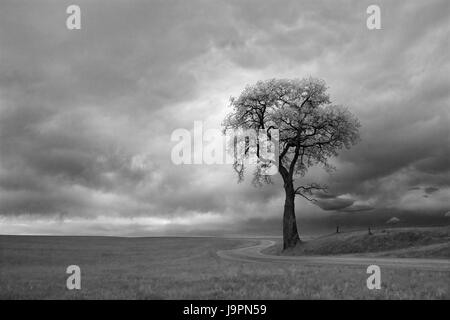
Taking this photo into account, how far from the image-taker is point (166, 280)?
15320mm

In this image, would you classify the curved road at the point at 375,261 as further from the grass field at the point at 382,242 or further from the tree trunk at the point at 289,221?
the tree trunk at the point at 289,221

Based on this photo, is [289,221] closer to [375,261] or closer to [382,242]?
[382,242]

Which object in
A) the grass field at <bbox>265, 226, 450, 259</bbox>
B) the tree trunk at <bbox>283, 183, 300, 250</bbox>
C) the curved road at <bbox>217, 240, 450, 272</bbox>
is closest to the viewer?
the curved road at <bbox>217, 240, 450, 272</bbox>

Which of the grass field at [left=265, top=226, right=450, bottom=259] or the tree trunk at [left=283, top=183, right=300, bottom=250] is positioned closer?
the grass field at [left=265, top=226, right=450, bottom=259]

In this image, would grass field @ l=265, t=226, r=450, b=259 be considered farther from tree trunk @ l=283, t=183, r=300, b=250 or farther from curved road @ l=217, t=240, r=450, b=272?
curved road @ l=217, t=240, r=450, b=272

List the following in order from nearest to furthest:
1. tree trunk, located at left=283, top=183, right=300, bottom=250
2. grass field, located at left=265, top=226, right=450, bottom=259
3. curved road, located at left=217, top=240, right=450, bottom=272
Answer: curved road, located at left=217, top=240, right=450, bottom=272
grass field, located at left=265, top=226, right=450, bottom=259
tree trunk, located at left=283, top=183, right=300, bottom=250

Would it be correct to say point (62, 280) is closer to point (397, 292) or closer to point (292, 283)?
point (292, 283)

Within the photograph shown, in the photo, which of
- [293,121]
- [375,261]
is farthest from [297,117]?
[375,261]

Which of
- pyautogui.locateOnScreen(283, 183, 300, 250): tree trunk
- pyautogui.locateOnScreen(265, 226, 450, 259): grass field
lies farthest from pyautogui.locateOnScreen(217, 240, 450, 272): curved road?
pyautogui.locateOnScreen(283, 183, 300, 250): tree trunk

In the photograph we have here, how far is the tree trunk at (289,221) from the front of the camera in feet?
126

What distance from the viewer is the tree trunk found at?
38.5 m

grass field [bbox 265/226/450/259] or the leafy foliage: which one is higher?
the leafy foliage

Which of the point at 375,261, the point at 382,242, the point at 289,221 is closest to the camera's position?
the point at 375,261

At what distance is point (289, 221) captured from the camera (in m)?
38.7
